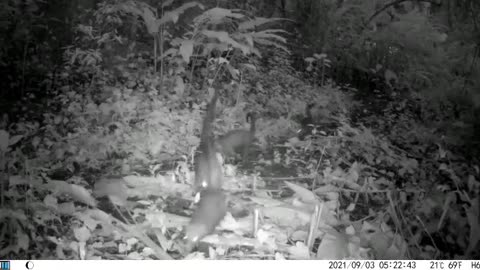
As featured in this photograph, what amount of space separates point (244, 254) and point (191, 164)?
0.71 m

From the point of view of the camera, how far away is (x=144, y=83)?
2592 millimetres

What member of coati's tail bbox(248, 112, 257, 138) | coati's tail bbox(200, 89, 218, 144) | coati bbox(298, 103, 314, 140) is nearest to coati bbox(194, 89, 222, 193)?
coati's tail bbox(200, 89, 218, 144)

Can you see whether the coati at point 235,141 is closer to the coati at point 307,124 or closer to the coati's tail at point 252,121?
the coati's tail at point 252,121

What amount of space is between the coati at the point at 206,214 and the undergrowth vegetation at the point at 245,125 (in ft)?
0.14

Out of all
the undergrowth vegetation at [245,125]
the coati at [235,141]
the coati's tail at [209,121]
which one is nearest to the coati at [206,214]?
the undergrowth vegetation at [245,125]

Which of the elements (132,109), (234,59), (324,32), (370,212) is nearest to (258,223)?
(370,212)

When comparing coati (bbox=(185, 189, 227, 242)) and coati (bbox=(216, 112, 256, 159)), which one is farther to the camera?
coati (bbox=(216, 112, 256, 159))

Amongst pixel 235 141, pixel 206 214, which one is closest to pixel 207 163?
pixel 235 141

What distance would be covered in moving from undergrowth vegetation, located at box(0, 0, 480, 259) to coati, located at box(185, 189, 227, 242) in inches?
1.7

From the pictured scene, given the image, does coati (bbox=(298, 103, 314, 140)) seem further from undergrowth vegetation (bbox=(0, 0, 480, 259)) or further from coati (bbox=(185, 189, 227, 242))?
coati (bbox=(185, 189, 227, 242))

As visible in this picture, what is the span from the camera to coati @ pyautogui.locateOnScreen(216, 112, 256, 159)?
2215mm

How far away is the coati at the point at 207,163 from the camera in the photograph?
1.89 meters

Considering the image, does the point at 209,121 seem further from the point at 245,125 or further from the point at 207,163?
the point at 207,163

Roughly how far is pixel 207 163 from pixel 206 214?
0.44m
